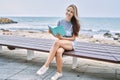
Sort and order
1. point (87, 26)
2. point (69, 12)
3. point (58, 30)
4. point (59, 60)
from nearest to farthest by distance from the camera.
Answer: point (59, 60), point (58, 30), point (69, 12), point (87, 26)

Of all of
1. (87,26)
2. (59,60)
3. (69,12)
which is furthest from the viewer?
(87,26)

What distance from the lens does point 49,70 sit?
3.97 metres

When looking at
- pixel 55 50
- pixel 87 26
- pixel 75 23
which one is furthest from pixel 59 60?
pixel 87 26

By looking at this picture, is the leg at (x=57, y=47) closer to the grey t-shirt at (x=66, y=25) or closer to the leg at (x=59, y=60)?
the leg at (x=59, y=60)

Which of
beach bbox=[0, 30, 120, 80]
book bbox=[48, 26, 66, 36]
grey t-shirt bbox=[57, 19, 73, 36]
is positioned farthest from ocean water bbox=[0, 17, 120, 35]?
book bbox=[48, 26, 66, 36]

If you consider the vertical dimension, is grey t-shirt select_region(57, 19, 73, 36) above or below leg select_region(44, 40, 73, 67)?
above

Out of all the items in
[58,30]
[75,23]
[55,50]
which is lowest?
[55,50]

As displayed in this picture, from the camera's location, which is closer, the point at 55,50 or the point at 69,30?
the point at 55,50

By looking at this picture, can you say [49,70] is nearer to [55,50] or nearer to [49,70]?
[49,70]

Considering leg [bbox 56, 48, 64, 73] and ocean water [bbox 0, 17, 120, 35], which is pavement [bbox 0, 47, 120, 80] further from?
ocean water [bbox 0, 17, 120, 35]

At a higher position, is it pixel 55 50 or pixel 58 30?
pixel 58 30

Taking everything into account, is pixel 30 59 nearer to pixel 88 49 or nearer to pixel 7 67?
pixel 7 67

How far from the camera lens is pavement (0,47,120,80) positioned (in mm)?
3604

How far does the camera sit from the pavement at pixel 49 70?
360 cm
